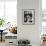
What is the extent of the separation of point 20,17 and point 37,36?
1.00 metres

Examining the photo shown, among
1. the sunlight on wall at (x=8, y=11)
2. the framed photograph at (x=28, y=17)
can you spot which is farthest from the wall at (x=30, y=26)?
the sunlight on wall at (x=8, y=11)

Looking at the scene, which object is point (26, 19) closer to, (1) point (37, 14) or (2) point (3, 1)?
(1) point (37, 14)

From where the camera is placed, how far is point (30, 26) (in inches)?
226

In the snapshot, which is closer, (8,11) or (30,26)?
(30,26)

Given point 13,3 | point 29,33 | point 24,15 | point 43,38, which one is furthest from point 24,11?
point 13,3

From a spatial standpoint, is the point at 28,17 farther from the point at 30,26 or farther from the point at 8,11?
the point at 8,11

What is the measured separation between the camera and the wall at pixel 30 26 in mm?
5703

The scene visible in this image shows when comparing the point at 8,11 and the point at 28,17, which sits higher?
the point at 8,11

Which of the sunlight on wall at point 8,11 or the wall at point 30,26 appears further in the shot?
the sunlight on wall at point 8,11

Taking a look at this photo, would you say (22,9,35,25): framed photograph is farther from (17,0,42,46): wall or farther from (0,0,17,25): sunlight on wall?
(0,0,17,25): sunlight on wall

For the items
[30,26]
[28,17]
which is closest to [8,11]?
[28,17]

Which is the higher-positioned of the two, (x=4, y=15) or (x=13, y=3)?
(x=13, y=3)

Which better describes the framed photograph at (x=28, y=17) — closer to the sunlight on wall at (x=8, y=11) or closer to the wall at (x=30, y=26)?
the wall at (x=30, y=26)

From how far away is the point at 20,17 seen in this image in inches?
226
